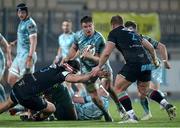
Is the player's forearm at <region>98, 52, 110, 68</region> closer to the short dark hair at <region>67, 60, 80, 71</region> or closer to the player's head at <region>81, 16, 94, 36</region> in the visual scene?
the short dark hair at <region>67, 60, 80, 71</region>

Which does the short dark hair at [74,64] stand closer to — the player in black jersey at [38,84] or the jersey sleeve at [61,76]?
the player in black jersey at [38,84]

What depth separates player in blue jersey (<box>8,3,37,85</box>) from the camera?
1750cm

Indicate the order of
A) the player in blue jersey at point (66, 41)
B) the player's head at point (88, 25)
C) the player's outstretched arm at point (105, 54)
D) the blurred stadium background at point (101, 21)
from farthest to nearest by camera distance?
1. the blurred stadium background at point (101, 21)
2. the player in blue jersey at point (66, 41)
3. the player's head at point (88, 25)
4. the player's outstretched arm at point (105, 54)

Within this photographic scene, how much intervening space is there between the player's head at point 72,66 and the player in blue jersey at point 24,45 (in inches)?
119

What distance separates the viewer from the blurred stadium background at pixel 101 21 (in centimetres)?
2669

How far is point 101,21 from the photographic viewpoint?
1096 inches

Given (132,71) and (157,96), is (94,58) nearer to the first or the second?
(132,71)

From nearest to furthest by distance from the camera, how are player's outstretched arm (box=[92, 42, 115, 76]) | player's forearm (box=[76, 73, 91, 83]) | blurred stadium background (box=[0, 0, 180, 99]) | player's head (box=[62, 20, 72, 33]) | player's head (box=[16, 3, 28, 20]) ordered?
player's forearm (box=[76, 73, 91, 83]) < player's outstretched arm (box=[92, 42, 115, 76]) < player's head (box=[16, 3, 28, 20]) < player's head (box=[62, 20, 72, 33]) < blurred stadium background (box=[0, 0, 180, 99])

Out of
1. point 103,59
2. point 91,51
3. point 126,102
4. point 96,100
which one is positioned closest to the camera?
point 103,59

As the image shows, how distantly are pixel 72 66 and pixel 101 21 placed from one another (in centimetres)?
1346

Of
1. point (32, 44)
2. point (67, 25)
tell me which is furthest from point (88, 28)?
point (67, 25)

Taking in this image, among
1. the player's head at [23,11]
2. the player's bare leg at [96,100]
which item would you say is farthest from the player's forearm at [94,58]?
the player's head at [23,11]

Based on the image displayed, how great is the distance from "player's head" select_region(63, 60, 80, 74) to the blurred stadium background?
1173 centimetres

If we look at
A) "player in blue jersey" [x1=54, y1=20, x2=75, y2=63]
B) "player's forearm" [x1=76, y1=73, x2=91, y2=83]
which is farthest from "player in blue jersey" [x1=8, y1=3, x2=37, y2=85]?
"player in blue jersey" [x1=54, y1=20, x2=75, y2=63]
